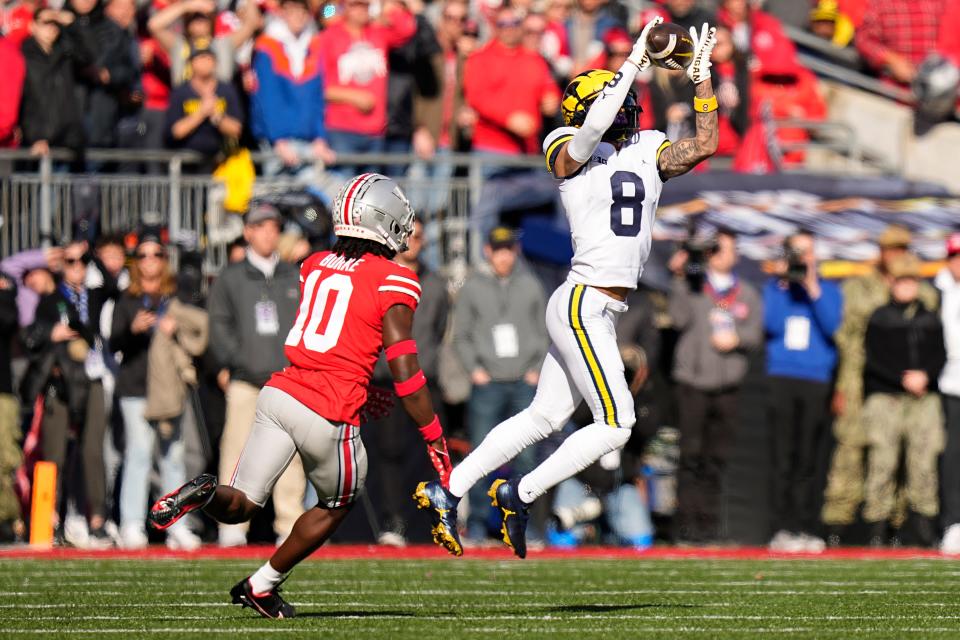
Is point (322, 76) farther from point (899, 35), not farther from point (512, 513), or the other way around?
point (512, 513)

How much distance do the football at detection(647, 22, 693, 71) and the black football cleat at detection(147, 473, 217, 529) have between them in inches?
103

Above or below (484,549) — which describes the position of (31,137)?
above

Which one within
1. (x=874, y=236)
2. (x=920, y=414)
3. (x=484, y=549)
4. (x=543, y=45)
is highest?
(x=543, y=45)

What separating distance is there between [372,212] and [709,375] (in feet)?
19.7

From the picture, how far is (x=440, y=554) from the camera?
42.2ft

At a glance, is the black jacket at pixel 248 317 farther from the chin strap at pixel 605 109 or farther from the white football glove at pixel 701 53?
the white football glove at pixel 701 53

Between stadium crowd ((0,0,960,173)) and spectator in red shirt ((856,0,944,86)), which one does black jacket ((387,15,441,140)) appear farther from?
spectator in red shirt ((856,0,944,86))

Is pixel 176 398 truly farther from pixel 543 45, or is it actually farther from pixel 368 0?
pixel 543 45

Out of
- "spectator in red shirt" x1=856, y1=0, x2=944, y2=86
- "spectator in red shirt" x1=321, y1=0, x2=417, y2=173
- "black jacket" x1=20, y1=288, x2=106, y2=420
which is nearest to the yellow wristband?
"black jacket" x1=20, y1=288, x2=106, y2=420

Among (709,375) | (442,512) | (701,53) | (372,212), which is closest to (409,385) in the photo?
(442,512)

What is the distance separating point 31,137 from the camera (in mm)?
14633

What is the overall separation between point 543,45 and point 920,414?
4.60 m

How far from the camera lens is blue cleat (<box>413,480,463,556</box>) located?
27.8ft

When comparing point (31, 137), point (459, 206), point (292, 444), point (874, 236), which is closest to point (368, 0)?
point (459, 206)
